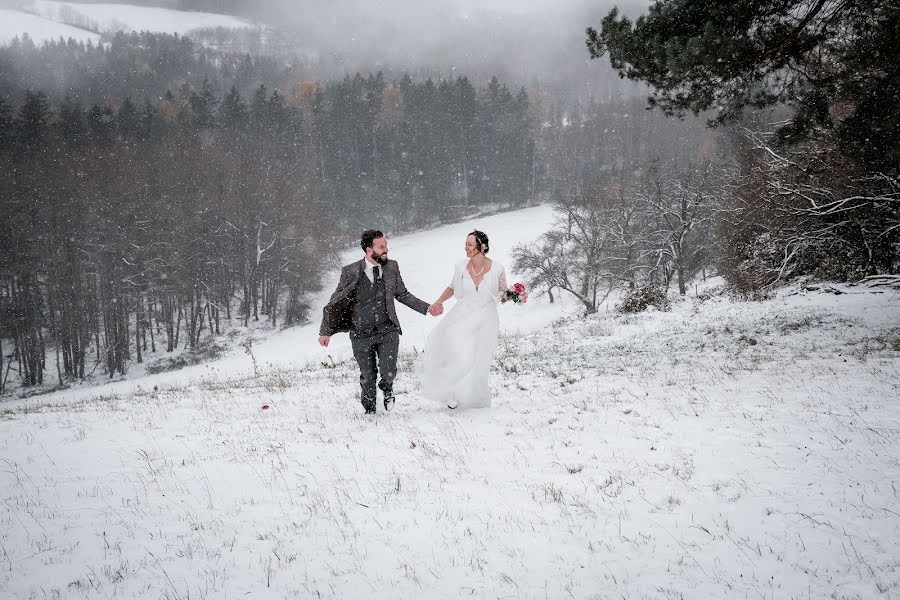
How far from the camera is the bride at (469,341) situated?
6.36m

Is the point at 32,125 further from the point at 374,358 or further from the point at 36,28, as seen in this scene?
the point at 36,28

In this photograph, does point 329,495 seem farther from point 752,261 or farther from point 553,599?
point 752,261

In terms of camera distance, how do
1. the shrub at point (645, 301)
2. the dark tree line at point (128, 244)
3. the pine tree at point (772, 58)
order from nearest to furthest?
the pine tree at point (772, 58) → the shrub at point (645, 301) → the dark tree line at point (128, 244)

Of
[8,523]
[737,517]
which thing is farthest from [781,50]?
[8,523]

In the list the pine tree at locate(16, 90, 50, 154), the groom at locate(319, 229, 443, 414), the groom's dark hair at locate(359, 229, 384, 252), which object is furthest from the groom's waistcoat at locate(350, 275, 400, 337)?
the pine tree at locate(16, 90, 50, 154)

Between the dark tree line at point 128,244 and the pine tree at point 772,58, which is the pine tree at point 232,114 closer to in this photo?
the dark tree line at point 128,244

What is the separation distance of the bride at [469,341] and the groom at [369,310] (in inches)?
16.5

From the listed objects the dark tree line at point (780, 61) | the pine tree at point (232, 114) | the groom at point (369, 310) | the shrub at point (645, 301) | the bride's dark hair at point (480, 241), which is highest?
the pine tree at point (232, 114)

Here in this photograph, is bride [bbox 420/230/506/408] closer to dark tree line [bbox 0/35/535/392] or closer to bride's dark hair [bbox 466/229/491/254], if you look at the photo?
bride's dark hair [bbox 466/229/491/254]

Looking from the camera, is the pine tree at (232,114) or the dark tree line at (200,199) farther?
the pine tree at (232,114)

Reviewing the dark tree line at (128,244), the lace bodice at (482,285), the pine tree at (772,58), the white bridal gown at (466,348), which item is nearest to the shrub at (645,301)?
the pine tree at (772,58)

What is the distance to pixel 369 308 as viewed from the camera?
20.8 feet

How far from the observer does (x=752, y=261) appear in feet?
51.1

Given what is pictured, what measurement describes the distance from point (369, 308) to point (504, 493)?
3357 millimetres
